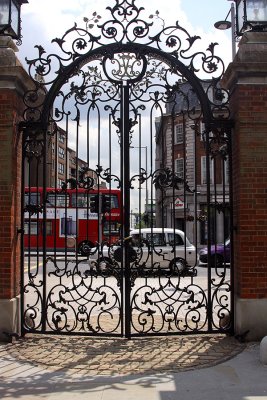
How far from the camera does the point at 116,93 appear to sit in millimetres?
6902

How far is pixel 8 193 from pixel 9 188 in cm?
7

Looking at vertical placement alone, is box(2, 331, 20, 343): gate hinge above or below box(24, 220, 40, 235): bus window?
below

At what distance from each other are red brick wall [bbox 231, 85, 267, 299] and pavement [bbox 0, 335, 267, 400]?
0.94m

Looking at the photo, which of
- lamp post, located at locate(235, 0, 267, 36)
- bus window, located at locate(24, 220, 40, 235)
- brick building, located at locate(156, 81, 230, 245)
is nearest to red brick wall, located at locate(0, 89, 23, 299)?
bus window, located at locate(24, 220, 40, 235)

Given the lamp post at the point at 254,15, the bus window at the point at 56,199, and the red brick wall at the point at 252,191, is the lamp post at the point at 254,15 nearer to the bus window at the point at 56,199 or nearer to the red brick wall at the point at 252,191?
the red brick wall at the point at 252,191

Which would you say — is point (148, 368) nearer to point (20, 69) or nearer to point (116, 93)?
point (116, 93)

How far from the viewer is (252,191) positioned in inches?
253

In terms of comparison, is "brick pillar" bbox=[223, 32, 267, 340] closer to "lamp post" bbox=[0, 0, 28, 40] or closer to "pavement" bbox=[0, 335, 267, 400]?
"pavement" bbox=[0, 335, 267, 400]

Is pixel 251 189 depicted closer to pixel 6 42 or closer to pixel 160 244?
pixel 160 244

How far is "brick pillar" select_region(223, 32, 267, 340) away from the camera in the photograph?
6355 millimetres

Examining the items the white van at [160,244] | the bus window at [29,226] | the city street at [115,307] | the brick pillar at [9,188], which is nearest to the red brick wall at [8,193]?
the brick pillar at [9,188]

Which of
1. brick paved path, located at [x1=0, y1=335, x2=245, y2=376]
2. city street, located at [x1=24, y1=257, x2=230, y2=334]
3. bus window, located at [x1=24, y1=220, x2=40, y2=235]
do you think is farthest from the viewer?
bus window, located at [x1=24, y1=220, x2=40, y2=235]

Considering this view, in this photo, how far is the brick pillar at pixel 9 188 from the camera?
20.9ft

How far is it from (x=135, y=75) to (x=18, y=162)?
2.14 metres
